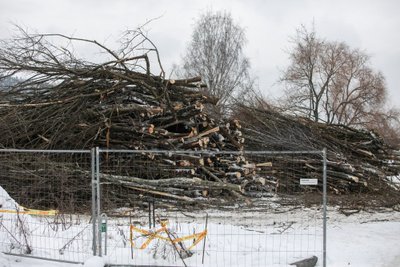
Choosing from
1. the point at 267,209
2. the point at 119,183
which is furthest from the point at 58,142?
the point at 267,209

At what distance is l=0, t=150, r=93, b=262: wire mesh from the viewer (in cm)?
574

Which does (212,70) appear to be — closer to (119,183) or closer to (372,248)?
(119,183)

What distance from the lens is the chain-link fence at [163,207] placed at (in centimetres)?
547

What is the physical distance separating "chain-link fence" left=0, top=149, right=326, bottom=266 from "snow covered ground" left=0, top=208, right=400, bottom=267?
0.79ft

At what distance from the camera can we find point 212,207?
30.5 feet

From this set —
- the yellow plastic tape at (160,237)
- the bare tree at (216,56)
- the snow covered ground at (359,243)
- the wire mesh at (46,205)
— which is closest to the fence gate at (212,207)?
the yellow plastic tape at (160,237)

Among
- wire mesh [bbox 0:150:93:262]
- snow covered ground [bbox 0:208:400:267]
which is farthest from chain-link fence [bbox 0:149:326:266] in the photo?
snow covered ground [bbox 0:208:400:267]

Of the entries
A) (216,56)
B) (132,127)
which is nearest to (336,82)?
(216,56)

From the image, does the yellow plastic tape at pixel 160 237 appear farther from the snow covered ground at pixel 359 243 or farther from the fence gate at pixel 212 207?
the snow covered ground at pixel 359 243

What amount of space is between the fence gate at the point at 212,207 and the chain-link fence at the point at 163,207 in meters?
0.02

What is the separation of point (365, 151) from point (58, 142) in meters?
8.56

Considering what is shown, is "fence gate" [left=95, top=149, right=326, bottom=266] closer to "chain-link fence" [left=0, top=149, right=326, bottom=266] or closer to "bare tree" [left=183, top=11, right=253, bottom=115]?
"chain-link fence" [left=0, top=149, right=326, bottom=266]

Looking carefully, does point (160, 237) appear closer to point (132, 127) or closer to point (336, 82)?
point (132, 127)

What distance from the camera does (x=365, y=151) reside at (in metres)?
12.9
